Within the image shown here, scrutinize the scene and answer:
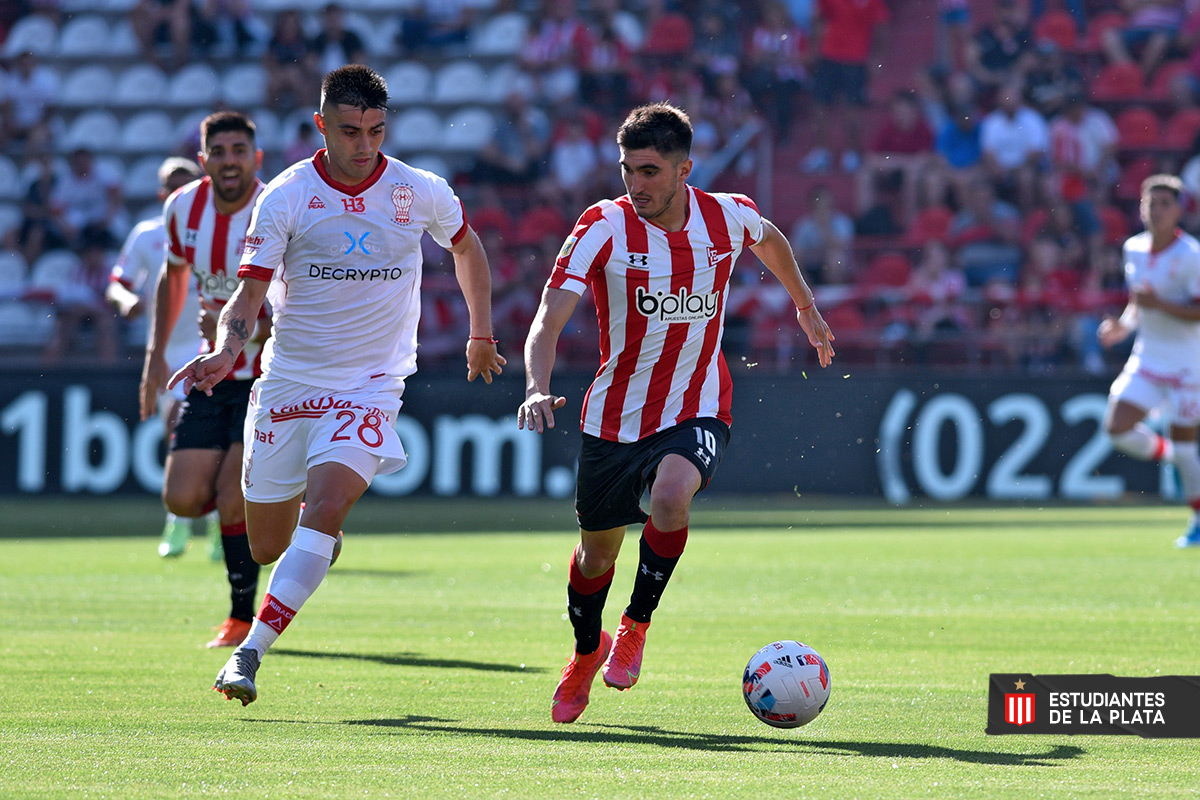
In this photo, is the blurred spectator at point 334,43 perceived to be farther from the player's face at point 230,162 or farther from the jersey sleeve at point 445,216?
the jersey sleeve at point 445,216

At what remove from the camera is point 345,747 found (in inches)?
199

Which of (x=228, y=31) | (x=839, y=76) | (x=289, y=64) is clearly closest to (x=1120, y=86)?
(x=839, y=76)

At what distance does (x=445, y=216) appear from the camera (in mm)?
6418

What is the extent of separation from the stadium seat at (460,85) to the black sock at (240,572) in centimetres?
1497

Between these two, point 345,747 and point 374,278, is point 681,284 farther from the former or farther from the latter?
point 345,747

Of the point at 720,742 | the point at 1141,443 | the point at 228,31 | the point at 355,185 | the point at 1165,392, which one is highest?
the point at 228,31

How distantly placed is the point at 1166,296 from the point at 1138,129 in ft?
27.3

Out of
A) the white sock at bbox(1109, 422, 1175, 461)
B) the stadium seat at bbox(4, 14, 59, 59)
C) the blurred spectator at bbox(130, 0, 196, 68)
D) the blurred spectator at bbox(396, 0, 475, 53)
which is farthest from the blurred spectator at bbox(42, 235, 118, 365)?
the white sock at bbox(1109, 422, 1175, 461)

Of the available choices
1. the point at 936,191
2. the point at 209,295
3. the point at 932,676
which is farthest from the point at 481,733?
the point at 936,191

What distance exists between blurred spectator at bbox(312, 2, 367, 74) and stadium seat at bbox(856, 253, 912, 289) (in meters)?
7.11

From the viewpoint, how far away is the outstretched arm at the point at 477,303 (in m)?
6.50

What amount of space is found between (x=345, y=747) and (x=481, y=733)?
0.50m

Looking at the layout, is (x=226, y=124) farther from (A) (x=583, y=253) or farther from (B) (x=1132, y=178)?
(B) (x=1132, y=178)

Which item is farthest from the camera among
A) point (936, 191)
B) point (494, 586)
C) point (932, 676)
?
point (936, 191)
